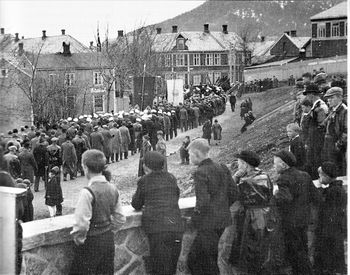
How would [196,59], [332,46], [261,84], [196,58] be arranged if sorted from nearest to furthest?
[332,46] → [261,84] → [196,58] → [196,59]

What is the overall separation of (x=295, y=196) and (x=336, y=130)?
1.37 meters

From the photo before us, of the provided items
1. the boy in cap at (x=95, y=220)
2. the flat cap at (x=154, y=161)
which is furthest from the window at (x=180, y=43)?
the boy in cap at (x=95, y=220)

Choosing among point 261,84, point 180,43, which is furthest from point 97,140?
point 261,84

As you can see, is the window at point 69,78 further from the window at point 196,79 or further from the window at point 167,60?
the window at point 196,79

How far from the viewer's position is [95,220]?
393 cm

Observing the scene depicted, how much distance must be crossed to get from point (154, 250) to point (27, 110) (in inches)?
512

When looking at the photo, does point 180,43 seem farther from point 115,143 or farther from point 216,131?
point 115,143

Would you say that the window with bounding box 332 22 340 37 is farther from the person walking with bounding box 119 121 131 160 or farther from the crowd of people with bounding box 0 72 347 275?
the person walking with bounding box 119 121 131 160

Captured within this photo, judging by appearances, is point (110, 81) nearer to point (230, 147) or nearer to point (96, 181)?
point (230, 147)

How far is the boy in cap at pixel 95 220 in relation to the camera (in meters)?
3.87

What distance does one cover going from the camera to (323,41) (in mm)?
11711

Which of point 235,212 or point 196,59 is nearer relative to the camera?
point 235,212

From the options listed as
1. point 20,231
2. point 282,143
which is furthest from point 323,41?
point 20,231

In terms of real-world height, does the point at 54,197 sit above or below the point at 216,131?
below
